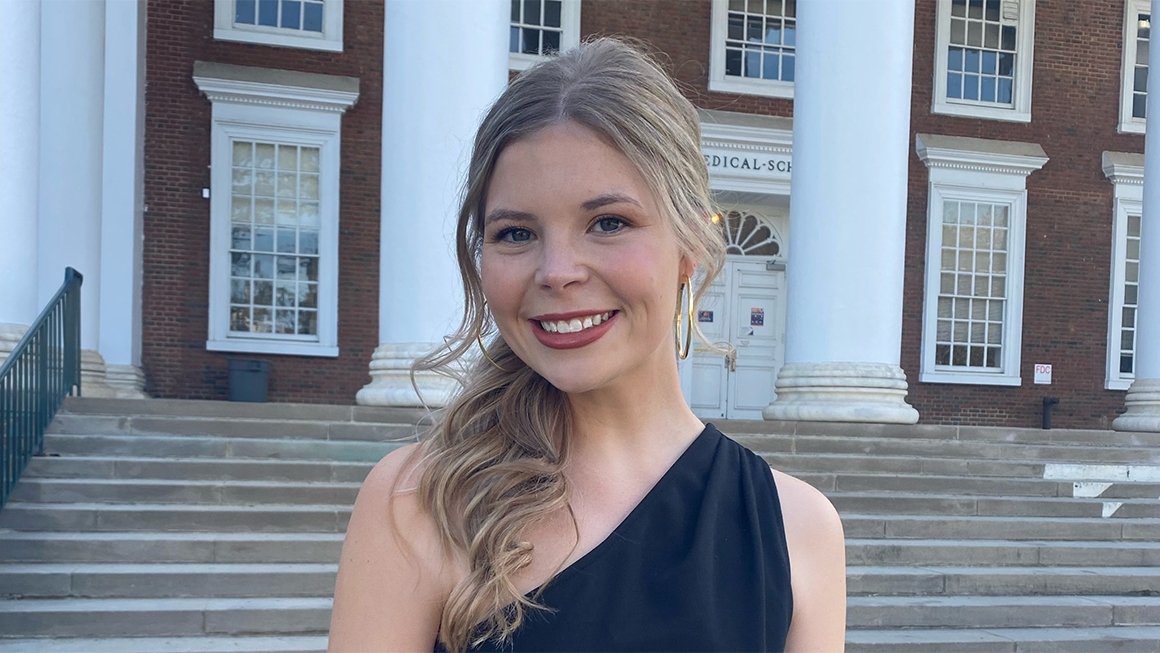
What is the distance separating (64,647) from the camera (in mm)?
5230

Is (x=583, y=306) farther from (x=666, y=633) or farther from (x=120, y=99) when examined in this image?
(x=120, y=99)

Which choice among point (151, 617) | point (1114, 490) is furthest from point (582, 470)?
point (1114, 490)

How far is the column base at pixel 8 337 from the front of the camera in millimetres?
7758

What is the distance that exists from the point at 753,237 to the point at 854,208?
5577mm

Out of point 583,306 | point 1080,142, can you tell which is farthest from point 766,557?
point 1080,142

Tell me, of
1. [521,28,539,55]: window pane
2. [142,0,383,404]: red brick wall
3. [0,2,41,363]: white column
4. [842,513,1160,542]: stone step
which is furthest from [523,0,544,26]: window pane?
[842,513,1160,542]: stone step

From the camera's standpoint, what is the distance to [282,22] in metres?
12.5

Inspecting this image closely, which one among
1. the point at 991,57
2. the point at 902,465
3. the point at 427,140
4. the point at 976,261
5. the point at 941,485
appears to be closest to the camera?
the point at 427,140

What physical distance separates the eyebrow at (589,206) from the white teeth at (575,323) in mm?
153

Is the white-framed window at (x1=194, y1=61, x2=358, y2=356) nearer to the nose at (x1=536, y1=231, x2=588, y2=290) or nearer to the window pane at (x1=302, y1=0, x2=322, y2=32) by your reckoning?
the window pane at (x1=302, y1=0, x2=322, y2=32)

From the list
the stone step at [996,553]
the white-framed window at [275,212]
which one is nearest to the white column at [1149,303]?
the stone step at [996,553]

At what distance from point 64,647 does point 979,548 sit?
6193 mm

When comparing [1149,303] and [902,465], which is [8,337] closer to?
[902,465]

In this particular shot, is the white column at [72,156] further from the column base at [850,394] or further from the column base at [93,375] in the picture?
the column base at [850,394]
